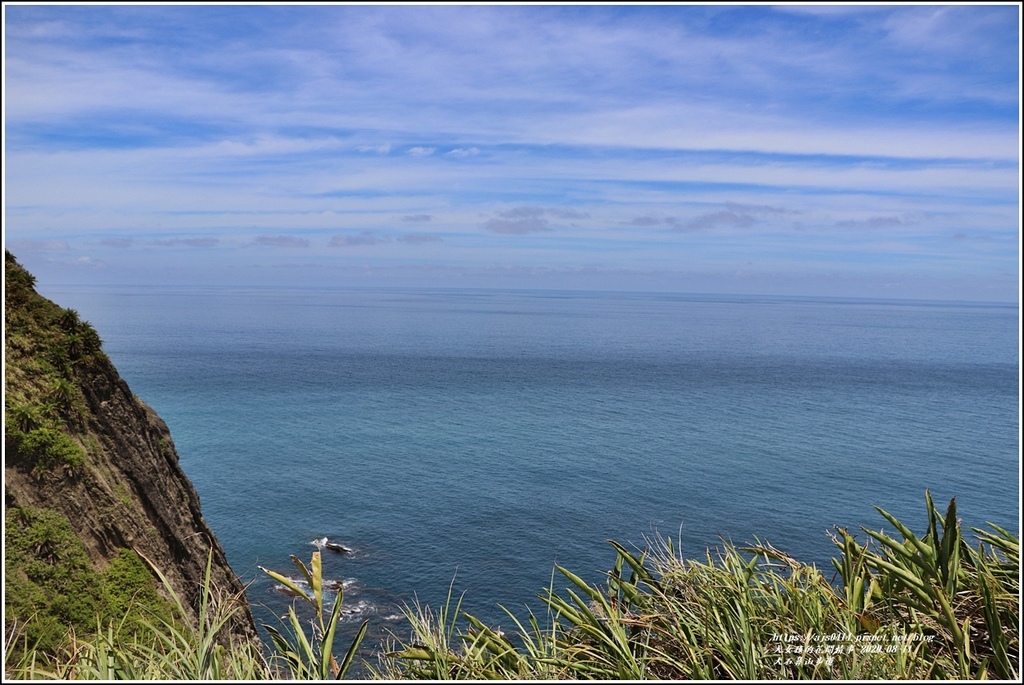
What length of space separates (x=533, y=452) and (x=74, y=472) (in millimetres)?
45507

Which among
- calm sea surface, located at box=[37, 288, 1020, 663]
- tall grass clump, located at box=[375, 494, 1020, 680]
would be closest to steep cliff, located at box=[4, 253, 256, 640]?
tall grass clump, located at box=[375, 494, 1020, 680]

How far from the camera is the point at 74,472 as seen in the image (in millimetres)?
13578

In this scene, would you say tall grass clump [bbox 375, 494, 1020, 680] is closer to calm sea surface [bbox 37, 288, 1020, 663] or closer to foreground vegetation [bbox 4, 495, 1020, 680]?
foreground vegetation [bbox 4, 495, 1020, 680]

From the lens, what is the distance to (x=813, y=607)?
262 inches

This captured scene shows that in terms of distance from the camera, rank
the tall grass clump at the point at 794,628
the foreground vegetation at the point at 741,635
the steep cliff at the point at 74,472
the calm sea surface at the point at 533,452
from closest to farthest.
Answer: the foreground vegetation at the point at 741,635 < the tall grass clump at the point at 794,628 < the steep cliff at the point at 74,472 < the calm sea surface at the point at 533,452

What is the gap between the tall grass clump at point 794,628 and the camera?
20.5ft

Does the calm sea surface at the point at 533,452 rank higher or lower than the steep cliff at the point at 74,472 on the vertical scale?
lower

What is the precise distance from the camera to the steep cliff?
1255 centimetres

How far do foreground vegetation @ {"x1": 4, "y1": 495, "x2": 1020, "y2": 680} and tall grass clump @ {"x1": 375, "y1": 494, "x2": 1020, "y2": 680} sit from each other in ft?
0.04

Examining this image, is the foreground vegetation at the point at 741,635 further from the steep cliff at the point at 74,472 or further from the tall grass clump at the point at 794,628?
the steep cliff at the point at 74,472

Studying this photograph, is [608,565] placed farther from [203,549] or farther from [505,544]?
[203,549]

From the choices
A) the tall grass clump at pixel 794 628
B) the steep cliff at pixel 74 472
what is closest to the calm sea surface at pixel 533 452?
the steep cliff at pixel 74 472

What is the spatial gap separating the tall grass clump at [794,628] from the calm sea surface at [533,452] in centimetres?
2184

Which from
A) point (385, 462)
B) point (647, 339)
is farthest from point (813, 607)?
point (647, 339)
